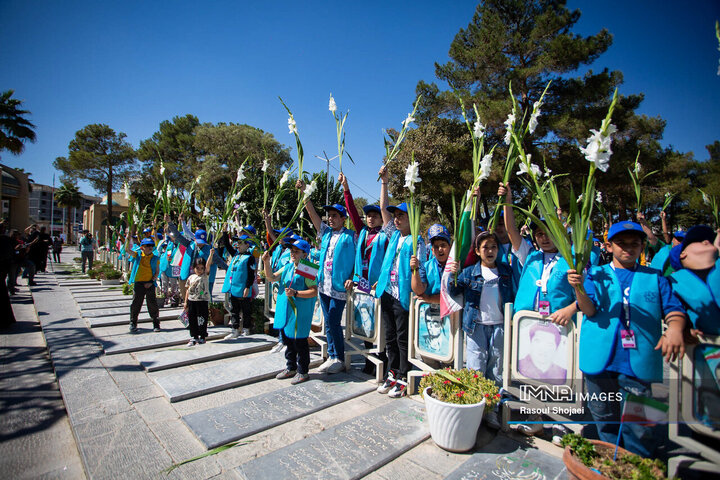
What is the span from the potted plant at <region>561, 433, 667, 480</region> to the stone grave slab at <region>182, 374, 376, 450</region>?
226 centimetres

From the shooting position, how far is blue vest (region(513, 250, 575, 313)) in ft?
9.91

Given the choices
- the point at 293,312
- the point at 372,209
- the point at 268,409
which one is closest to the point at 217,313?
the point at 293,312

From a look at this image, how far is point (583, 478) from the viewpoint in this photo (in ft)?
6.93

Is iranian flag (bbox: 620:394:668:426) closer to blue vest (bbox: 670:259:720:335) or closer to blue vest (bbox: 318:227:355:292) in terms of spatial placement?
blue vest (bbox: 670:259:720:335)

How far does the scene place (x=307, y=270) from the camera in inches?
171

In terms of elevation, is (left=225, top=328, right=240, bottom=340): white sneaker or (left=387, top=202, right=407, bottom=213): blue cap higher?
(left=387, top=202, right=407, bottom=213): blue cap

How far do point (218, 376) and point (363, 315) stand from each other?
6.34 feet

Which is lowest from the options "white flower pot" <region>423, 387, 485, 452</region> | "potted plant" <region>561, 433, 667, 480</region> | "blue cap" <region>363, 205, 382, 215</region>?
"white flower pot" <region>423, 387, 485, 452</region>

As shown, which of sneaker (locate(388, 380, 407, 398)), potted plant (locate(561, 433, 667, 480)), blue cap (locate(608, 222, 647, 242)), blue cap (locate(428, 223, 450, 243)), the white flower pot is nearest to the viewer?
potted plant (locate(561, 433, 667, 480))

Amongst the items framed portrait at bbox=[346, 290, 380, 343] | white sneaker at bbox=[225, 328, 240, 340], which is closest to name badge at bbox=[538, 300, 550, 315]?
framed portrait at bbox=[346, 290, 380, 343]

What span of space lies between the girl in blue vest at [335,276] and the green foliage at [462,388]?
5.90 ft

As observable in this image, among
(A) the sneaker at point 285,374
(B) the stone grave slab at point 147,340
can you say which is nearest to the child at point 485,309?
(A) the sneaker at point 285,374

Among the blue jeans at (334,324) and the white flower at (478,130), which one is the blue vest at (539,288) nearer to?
the white flower at (478,130)

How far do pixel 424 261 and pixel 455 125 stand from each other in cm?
1583
